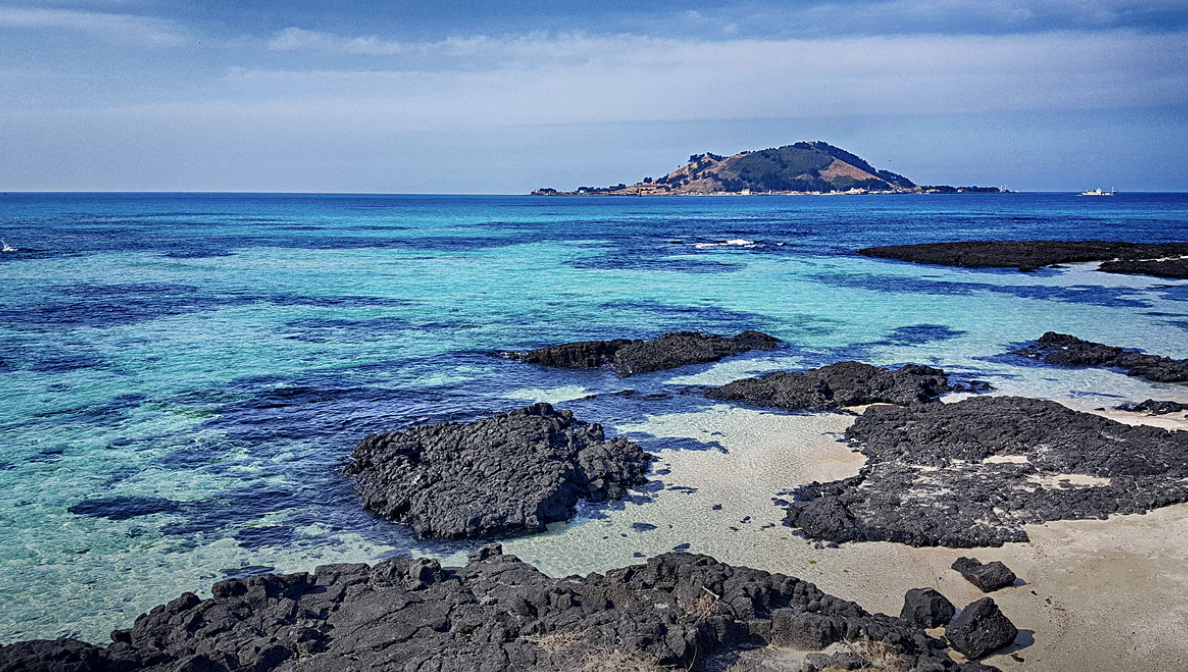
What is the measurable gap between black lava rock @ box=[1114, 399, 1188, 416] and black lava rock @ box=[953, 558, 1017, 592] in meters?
9.18

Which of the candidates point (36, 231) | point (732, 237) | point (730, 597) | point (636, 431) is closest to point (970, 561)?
point (730, 597)

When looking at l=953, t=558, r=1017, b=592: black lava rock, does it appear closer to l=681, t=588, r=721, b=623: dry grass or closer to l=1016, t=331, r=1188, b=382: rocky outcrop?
l=681, t=588, r=721, b=623: dry grass

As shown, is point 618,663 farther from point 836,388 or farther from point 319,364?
point 319,364

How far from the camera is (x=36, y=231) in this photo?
73.5m

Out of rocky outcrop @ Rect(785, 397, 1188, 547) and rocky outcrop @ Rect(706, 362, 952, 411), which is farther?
rocky outcrop @ Rect(706, 362, 952, 411)

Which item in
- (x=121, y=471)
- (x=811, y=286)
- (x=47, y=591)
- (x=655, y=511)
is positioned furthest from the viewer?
(x=811, y=286)

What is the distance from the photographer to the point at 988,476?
12508 mm

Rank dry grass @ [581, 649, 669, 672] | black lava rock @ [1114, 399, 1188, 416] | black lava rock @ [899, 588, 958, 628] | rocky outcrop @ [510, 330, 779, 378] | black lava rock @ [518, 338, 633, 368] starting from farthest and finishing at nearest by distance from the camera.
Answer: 1. black lava rock @ [518, 338, 633, 368]
2. rocky outcrop @ [510, 330, 779, 378]
3. black lava rock @ [1114, 399, 1188, 416]
4. black lava rock @ [899, 588, 958, 628]
5. dry grass @ [581, 649, 669, 672]

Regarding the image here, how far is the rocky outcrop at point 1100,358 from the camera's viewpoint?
63.2 ft

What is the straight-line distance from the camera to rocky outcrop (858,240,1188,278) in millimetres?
43062

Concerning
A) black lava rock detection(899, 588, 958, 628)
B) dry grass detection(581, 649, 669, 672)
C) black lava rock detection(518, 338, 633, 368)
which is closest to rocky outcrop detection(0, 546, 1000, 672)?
dry grass detection(581, 649, 669, 672)

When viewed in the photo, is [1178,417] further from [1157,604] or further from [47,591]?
[47,591]

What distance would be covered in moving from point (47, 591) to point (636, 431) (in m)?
9.90

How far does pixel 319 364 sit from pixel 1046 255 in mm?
45783
